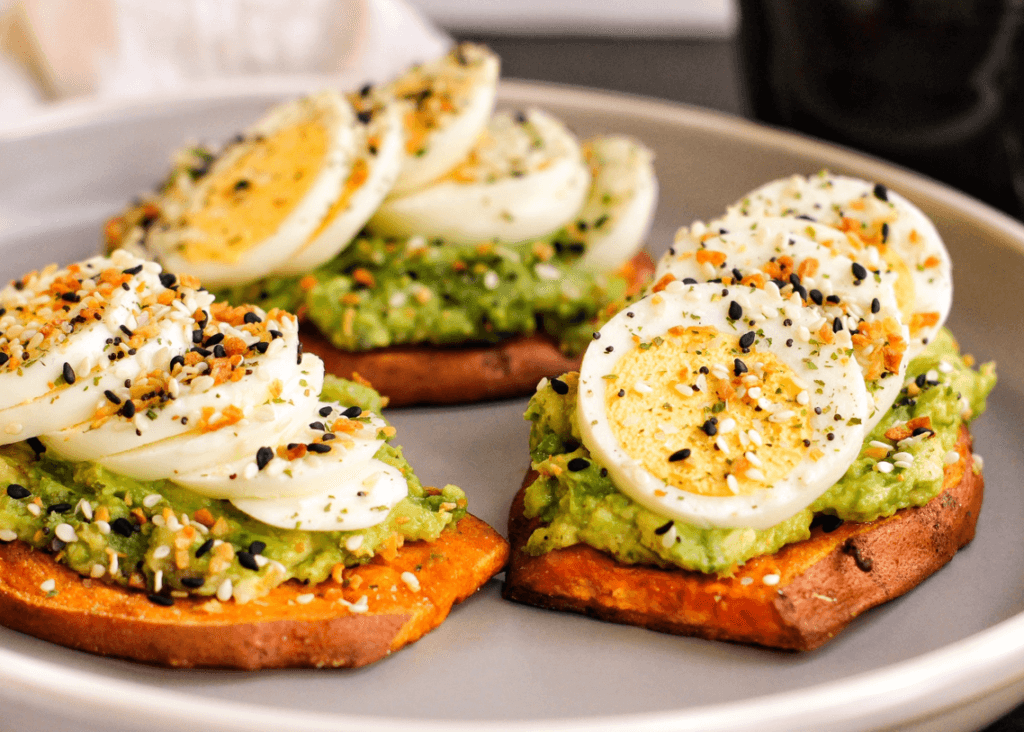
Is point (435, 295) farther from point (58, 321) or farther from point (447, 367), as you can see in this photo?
point (58, 321)

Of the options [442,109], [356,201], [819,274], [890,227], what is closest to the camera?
[819,274]

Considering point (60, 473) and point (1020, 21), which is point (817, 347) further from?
point (1020, 21)

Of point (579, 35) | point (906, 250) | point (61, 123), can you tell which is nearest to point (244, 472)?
point (906, 250)

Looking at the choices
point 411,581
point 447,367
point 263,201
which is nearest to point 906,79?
point 447,367

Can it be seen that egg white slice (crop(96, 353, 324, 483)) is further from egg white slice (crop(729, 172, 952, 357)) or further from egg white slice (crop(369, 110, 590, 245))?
egg white slice (crop(729, 172, 952, 357))

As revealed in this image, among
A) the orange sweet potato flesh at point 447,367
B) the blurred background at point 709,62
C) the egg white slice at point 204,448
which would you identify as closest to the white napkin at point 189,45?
the blurred background at point 709,62

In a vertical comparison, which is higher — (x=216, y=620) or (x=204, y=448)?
(x=204, y=448)

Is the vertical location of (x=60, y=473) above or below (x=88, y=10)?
below
